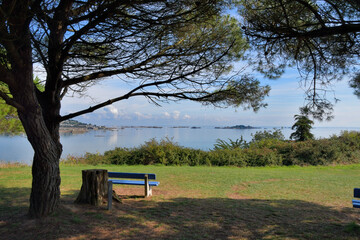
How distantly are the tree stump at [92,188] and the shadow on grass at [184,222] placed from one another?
0.60 ft

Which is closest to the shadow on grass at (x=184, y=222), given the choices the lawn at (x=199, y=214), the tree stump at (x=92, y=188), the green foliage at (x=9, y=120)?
the lawn at (x=199, y=214)

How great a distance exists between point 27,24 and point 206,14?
9.96 ft

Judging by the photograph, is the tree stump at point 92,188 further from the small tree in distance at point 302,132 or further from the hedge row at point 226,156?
the small tree in distance at point 302,132

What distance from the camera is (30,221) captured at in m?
4.21

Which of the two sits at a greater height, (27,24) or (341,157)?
(27,24)

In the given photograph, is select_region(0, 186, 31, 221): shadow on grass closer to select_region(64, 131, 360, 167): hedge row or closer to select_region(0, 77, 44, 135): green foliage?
select_region(64, 131, 360, 167): hedge row

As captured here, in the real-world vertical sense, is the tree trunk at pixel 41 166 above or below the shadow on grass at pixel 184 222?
above

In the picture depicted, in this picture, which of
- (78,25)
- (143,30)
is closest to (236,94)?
(143,30)

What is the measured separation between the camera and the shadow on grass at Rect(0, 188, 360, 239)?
3.93 m

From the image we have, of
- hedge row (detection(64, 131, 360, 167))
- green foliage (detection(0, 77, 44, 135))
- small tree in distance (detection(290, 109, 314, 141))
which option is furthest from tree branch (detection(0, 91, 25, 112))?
small tree in distance (detection(290, 109, 314, 141))

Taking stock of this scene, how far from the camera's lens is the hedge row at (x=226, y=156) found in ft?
46.6

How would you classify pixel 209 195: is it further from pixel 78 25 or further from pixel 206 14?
pixel 78 25

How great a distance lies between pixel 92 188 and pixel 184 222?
1.80 m

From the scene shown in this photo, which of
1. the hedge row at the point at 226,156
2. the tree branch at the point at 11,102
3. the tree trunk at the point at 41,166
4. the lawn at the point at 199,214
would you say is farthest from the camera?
the hedge row at the point at 226,156
